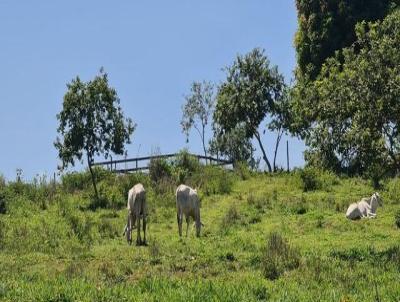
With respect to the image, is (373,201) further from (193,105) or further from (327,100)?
(193,105)

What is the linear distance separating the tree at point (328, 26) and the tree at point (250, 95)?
93.5 inches

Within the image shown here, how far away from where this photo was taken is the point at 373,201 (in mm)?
27125

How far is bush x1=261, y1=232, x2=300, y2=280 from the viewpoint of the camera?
48.0 feet

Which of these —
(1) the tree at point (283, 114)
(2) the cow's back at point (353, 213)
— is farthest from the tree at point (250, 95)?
(2) the cow's back at point (353, 213)

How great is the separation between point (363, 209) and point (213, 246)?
8.58 m

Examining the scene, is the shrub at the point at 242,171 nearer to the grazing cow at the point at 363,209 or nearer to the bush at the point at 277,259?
the grazing cow at the point at 363,209

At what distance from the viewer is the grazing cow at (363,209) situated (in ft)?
84.7

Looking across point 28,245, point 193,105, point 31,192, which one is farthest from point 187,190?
point 193,105

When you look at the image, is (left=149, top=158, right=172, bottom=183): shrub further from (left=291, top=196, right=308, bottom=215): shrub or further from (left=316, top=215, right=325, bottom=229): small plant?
(left=316, top=215, right=325, bottom=229): small plant

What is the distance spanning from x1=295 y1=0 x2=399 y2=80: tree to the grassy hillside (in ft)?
39.0

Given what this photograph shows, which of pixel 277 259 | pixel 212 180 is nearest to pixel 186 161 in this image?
pixel 212 180

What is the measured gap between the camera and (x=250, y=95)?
1927 inches

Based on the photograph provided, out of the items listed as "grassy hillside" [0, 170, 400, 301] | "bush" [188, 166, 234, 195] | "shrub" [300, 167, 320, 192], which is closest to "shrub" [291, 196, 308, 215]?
"grassy hillside" [0, 170, 400, 301]

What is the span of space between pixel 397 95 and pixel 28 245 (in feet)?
39.5
